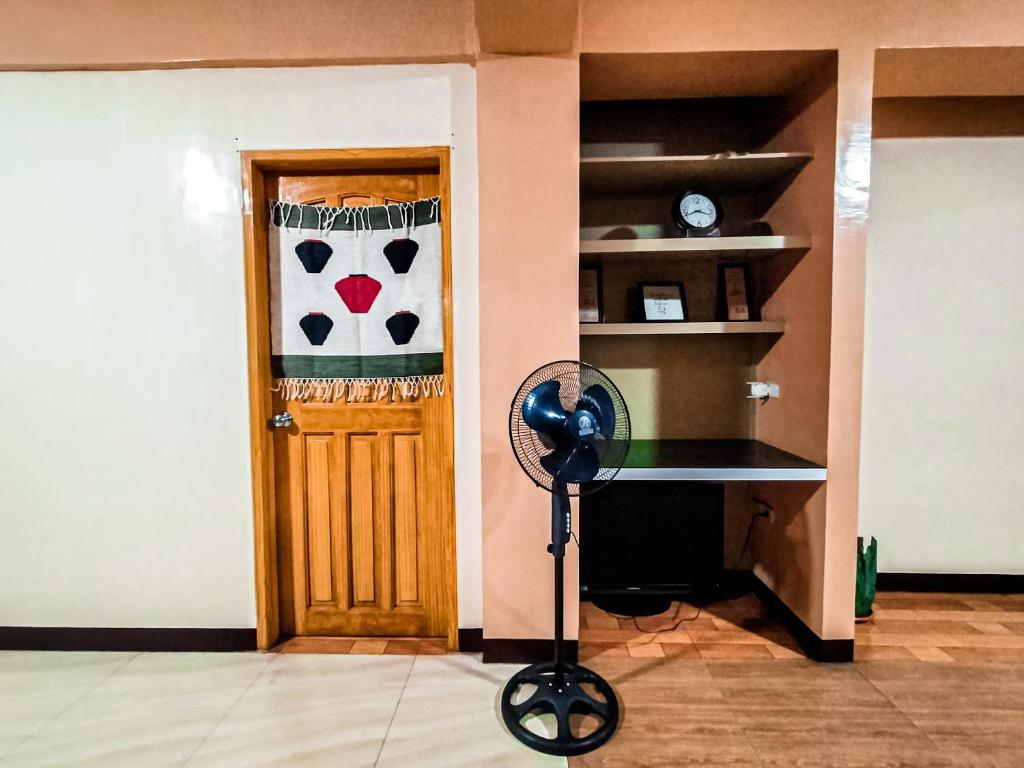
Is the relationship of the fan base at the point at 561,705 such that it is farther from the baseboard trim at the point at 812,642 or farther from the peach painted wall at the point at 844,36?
the peach painted wall at the point at 844,36

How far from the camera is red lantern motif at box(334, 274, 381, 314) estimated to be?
7.73 ft

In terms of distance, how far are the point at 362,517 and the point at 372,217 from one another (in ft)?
4.57

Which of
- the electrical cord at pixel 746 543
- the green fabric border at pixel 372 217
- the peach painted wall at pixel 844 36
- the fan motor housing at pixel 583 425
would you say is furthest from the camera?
the electrical cord at pixel 746 543

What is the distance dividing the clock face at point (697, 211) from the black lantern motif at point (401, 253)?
4.14 feet

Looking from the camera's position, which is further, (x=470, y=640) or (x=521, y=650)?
(x=470, y=640)

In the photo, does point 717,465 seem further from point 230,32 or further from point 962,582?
point 230,32

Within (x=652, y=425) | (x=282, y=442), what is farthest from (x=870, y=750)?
(x=282, y=442)

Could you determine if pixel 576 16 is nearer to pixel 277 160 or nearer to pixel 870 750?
pixel 277 160

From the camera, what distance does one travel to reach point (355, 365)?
2.39m

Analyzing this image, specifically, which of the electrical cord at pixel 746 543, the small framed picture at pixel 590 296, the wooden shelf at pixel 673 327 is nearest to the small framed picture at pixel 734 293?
the wooden shelf at pixel 673 327

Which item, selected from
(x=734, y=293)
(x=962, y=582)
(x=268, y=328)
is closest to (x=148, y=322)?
(x=268, y=328)

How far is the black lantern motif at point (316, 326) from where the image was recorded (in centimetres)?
237

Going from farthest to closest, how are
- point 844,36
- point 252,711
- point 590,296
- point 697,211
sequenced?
point 590,296 < point 697,211 < point 844,36 < point 252,711

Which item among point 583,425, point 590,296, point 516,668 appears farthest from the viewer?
point 590,296
